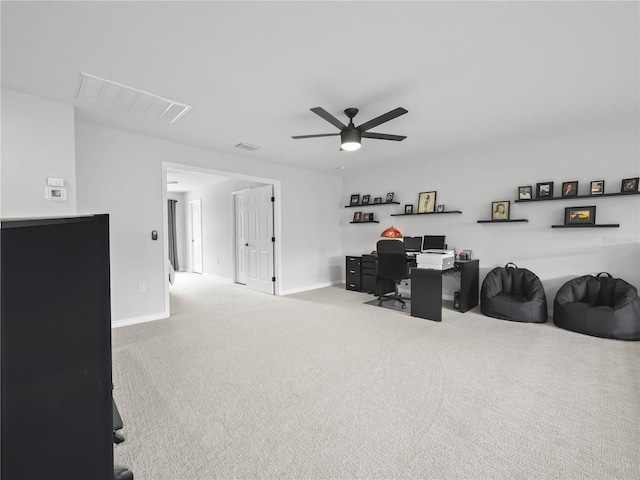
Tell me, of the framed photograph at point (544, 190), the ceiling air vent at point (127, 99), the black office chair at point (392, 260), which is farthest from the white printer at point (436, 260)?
the ceiling air vent at point (127, 99)

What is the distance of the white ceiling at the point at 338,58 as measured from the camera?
1.80 metres

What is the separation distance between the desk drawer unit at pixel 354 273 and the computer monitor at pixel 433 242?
4.41ft

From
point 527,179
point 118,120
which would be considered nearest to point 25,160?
point 118,120

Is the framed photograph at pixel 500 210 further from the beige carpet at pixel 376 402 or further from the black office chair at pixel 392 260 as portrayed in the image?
the beige carpet at pixel 376 402

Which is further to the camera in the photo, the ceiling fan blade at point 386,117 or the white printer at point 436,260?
the white printer at point 436,260

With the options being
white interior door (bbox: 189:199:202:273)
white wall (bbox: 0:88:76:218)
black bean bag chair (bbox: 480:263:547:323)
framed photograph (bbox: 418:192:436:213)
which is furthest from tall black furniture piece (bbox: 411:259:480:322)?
white interior door (bbox: 189:199:202:273)

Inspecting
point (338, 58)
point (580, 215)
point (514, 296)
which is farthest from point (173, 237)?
point (580, 215)

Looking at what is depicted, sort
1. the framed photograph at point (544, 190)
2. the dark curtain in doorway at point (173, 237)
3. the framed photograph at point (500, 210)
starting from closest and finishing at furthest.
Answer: the framed photograph at point (544, 190) → the framed photograph at point (500, 210) → the dark curtain in doorway at point (173, 237)

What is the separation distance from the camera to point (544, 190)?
4215mm

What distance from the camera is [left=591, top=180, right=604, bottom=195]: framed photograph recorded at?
12.5ft

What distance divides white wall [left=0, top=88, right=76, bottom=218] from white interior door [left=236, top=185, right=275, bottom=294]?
10.3 feet

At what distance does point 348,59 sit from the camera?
7.39 ft

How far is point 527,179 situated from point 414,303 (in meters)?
2.47

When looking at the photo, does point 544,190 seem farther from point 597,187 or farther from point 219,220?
point 219,220
